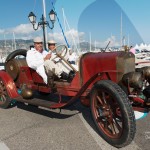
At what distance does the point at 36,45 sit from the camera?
5332mm

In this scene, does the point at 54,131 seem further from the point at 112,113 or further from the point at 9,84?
the point at 9,84

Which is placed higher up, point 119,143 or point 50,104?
point 50,104

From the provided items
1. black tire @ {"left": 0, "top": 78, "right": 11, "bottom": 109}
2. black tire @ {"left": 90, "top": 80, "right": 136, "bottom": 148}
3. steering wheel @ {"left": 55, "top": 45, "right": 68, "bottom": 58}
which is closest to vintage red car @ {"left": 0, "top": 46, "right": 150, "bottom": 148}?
black tire @ {"left": 90, "top": 80, "right": 136, "bottom": 148}

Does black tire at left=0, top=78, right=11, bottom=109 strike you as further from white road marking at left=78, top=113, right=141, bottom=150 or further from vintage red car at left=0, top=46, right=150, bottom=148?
white road marking at left=78, top=113, right=141, bottom=150

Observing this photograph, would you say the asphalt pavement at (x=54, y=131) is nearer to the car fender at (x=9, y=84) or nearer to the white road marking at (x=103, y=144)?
the white road marking at (x=103, y=144)

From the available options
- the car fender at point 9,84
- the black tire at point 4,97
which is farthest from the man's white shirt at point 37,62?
the black tire at point 4,97

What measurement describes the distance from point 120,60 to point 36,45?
2.36 metres

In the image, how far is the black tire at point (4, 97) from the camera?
533 centimetres

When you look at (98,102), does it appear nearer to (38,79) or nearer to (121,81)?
(121,81)

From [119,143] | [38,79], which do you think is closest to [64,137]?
[119,143]

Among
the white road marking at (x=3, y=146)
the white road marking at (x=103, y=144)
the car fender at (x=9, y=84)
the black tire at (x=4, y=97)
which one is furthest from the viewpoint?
the black tire at (x=4, y=97)

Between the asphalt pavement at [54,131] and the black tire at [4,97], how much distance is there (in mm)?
245

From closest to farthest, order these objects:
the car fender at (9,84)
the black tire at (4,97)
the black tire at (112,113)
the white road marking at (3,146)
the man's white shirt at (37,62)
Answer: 1. the black tire at (112,113)
2. the white road marking at (3,146)
3. the man's white shirt at (37,62)
4. the car fender at (9,84)
5. the black tire at (4,97)

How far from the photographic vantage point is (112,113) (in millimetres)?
3336
